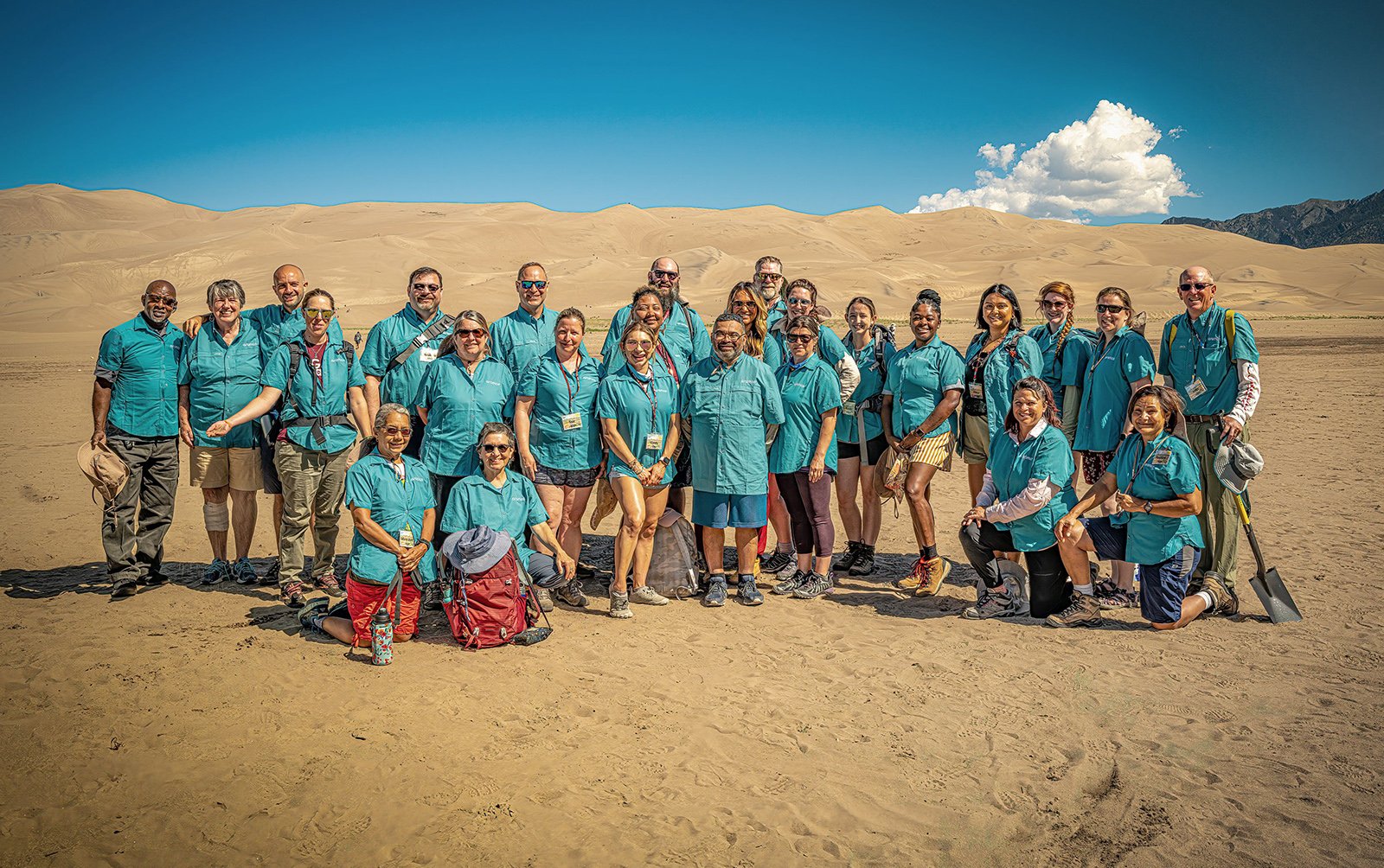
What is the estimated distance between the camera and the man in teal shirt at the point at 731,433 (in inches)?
227

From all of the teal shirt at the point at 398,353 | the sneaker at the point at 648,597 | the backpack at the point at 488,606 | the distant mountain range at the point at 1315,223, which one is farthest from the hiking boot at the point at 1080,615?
the distant mountain range at the point at 1315,223

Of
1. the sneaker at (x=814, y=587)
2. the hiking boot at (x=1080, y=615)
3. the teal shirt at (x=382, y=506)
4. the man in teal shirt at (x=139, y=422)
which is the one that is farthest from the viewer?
the sneaker at (x=814, y=587)

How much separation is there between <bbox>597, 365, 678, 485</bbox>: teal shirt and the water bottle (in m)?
1.76

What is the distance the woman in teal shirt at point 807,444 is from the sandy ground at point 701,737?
0.35 metres

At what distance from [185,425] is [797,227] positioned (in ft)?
256

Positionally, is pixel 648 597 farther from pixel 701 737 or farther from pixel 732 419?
pixel 701 737

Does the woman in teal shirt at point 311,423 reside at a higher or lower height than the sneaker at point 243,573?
higher

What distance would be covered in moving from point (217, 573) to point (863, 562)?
5044 mm

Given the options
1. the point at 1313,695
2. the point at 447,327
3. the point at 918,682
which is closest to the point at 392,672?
the point at 447,327

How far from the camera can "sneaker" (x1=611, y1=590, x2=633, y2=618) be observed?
563cm

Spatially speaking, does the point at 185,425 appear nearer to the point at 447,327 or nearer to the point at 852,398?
the point at 447,327

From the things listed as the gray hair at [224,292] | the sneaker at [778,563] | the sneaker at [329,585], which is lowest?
the sneaker at [778,563]

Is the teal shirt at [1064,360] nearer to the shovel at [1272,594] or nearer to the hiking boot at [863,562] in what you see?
the shovel at [1272,594]

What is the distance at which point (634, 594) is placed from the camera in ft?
19.6
